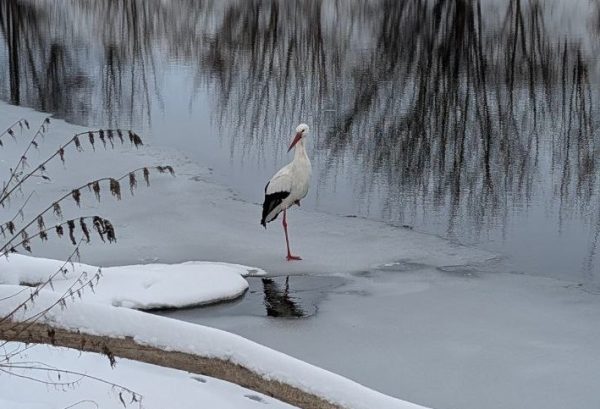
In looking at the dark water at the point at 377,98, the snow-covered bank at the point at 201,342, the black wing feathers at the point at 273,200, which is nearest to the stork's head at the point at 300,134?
the black wing feathers at the point at 273,200

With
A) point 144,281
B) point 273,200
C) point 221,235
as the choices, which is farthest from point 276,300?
point 221,235

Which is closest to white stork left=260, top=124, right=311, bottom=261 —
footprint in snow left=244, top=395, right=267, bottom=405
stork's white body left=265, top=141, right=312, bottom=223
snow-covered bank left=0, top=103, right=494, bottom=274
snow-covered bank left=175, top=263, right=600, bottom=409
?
stork's white body left=265, top=141, right=312, bottom=223

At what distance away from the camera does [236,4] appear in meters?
33.4

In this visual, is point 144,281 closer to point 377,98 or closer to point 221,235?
point 221,235

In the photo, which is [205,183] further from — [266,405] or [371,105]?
[266,405]

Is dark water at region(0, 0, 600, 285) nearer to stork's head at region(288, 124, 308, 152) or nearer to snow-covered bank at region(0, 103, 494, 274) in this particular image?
snow-covered bank at region(0, 103, 494, 274)

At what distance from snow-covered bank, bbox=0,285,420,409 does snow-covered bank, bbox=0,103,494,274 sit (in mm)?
2688

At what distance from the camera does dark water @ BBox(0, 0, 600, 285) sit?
451 inches

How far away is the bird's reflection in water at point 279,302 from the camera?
311 inches

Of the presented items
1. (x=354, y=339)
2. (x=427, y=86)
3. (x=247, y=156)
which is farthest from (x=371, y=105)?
(x=354, y=339)

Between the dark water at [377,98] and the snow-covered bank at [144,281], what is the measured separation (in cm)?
289

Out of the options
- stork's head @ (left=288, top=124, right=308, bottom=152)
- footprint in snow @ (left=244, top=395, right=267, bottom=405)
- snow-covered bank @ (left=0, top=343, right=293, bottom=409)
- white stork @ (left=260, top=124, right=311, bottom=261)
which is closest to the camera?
snow-covered bank @ (left=0, top=343, right=293, bottom=409)

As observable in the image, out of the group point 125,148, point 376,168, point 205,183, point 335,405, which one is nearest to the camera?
point 335,405

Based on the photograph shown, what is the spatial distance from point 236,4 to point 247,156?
20466mm
